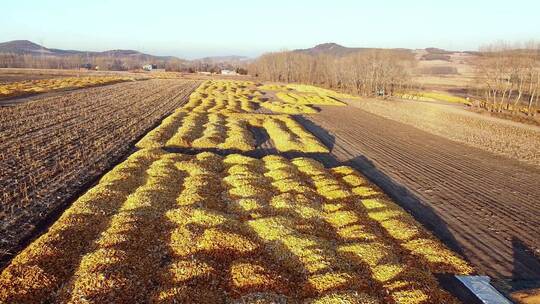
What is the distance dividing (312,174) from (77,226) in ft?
41.5

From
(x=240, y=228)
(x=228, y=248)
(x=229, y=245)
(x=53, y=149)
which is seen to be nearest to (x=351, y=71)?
(x=53, y=149)

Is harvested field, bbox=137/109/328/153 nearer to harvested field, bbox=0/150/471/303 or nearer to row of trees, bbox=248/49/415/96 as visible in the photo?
harvested field, bbox=0/150/471/303

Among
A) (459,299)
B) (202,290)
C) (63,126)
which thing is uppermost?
(63,126)

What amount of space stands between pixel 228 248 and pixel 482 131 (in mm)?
40287

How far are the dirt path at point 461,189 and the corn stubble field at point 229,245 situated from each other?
6.86 feet

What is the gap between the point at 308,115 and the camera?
5247 cm

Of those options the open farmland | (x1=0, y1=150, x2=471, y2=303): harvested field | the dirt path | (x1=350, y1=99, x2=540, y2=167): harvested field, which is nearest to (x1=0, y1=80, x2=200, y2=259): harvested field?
the open farmland

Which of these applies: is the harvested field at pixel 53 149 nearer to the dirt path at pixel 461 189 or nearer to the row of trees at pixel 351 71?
the dirt path at pixel 461 189

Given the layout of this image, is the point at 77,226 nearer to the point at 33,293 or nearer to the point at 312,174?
the point at 33,293

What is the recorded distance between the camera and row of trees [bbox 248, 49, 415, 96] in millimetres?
98688

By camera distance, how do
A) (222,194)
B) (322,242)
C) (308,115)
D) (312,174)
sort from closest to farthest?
1. (322,242)
2. (222,194)
3. (312,174)
4. (308,115)

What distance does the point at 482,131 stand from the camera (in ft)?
144

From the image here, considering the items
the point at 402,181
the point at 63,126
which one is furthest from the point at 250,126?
the point at 402,181

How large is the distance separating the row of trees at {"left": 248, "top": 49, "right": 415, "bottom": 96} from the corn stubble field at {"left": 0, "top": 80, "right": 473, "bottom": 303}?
263 ft
